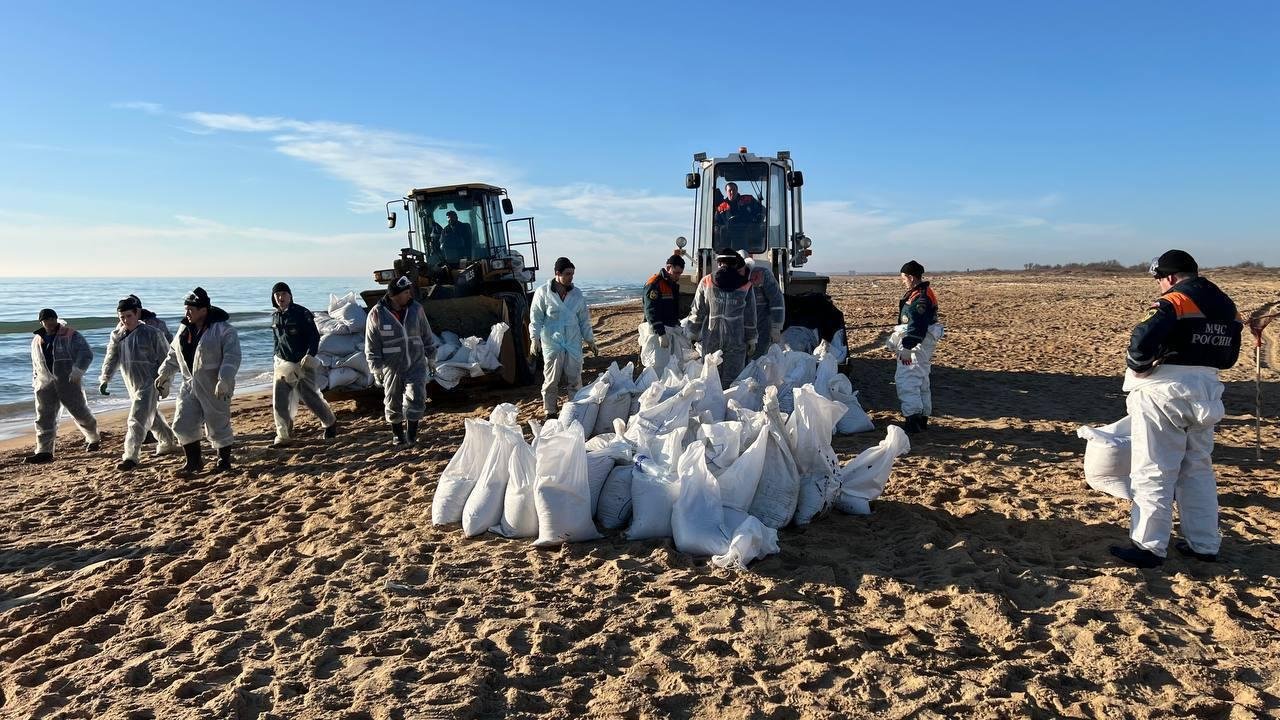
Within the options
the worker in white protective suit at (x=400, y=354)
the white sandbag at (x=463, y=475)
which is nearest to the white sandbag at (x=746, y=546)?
the white sandbag at (x=463, y=475)

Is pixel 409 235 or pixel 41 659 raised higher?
pixel 409 235

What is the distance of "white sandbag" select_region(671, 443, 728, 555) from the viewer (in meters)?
3.46

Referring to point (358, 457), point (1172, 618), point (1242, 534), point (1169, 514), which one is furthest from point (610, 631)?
point (358, 457)

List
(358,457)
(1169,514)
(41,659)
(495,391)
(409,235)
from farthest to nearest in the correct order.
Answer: (409,235)
(495,391)
(358,457)
(1169,514)
(41,659)

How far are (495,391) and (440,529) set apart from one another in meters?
4.60

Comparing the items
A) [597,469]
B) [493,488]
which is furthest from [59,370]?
[597,469]

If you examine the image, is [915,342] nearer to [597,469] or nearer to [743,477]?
[743,477]

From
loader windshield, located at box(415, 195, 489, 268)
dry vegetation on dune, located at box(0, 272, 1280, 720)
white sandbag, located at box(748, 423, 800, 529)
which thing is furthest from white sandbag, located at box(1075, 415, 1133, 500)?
loader windshield, located at box(415, 195, 489, 268)

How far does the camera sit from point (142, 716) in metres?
2.36

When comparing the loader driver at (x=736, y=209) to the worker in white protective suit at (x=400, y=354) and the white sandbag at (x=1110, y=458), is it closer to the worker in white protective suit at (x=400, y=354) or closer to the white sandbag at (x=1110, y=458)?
the worker in white protective suit at (x=400, y=354)

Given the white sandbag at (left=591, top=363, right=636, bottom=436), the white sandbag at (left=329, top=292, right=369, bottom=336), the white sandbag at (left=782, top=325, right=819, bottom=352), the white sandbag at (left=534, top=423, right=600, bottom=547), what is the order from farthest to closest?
1. the white sandbag at (left=782, top=325, right=819, bottom=352)
2. the white sandbag at (left=329, top=292, right=369, bottom=336)
3. the white sandbag at (left=591, top=363, right=636, bottom=436)
4. the white sandbag at (left=534, top=423, right=600, bottom=547)

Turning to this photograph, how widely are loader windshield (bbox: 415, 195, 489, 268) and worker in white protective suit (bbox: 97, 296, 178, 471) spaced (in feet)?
13.8

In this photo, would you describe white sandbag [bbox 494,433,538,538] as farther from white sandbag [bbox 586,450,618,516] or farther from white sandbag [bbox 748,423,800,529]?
white sandbag [bbox 748,423,800,529]

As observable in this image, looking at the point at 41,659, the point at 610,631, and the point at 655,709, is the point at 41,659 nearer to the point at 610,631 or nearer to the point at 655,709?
the point at 610,631
